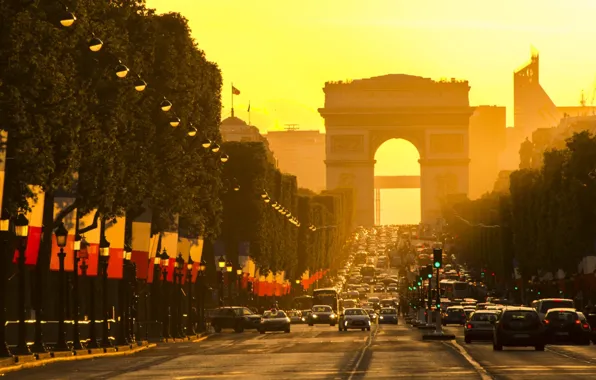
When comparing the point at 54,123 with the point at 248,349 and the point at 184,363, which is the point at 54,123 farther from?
the point at 248,349

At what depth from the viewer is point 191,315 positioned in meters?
89.6

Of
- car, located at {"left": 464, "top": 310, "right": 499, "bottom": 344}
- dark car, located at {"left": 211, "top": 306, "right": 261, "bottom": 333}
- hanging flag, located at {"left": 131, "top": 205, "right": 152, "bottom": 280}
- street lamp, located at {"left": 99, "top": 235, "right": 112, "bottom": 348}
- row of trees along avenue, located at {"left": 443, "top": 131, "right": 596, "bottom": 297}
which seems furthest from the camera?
row of trees along avenue, located at {"left": 443, "top": 131, "right": 596, "bottom": 297}

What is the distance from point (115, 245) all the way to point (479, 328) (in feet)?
52.5

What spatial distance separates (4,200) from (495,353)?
16491 millimetres

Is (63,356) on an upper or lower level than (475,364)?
upper

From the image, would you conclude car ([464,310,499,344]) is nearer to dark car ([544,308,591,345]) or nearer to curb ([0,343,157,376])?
dark car ([544,308,591,345])

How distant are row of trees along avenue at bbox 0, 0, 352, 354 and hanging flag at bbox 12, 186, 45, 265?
13cm

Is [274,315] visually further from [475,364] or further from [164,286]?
[475,364]

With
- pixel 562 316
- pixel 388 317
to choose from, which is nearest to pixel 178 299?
pixel 562 316

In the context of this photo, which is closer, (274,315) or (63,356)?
(63,356)

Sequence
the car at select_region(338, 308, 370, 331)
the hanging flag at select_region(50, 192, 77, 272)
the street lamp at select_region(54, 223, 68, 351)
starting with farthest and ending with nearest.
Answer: the car at select_region(338, 308, 370, 331), the hanging flag at select_region(50, 192, 77, 272), the street lamp at select_region(54, 223, 68, 351)

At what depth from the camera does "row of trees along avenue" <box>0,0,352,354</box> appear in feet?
159

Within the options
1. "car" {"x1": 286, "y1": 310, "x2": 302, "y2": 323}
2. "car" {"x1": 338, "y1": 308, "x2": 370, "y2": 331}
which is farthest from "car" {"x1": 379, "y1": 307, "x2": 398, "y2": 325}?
"car" {"x1": 338, "y1": 308, "x2": 370, "y2": 331}

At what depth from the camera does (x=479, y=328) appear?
72375 mm
